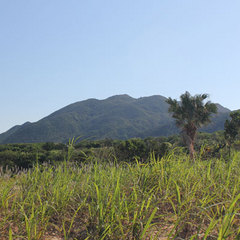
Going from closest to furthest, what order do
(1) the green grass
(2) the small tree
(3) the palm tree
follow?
(1) the green grass < (3) the palm tree < (2) the small tree

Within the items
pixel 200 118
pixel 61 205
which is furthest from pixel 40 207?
pixel 200 118

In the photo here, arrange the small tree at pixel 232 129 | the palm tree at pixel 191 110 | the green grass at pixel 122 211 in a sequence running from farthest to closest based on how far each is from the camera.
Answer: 1. the small tree at pixel 232 129
2. the palm tree at pixel 191 110
3. the green grass at pixel 122 211

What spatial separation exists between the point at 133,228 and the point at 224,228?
36.7 inches

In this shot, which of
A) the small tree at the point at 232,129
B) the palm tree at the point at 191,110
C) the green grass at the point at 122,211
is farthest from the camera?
the small tree at the point at 232,129

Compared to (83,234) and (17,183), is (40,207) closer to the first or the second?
(83,234)

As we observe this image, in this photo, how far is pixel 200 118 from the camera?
2667 cm

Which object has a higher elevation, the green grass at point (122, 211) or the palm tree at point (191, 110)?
the palm tree at point (191, 110)

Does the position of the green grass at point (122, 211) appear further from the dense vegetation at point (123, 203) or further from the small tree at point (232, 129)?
the small tree at point (232, 129)

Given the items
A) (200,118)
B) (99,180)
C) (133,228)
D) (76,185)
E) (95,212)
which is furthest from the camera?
(200,118)

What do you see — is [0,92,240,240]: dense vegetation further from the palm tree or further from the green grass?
the palm tree

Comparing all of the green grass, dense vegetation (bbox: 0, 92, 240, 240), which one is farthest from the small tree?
the green grass

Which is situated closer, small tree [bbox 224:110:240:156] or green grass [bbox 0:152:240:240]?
green grass [bbox 0:152:240:240]

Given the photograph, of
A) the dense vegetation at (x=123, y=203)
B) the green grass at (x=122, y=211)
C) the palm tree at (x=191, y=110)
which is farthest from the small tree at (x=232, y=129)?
the green grass at (x=122, y=211)

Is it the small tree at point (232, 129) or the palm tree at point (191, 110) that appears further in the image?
the small tree at point (232, 129)
